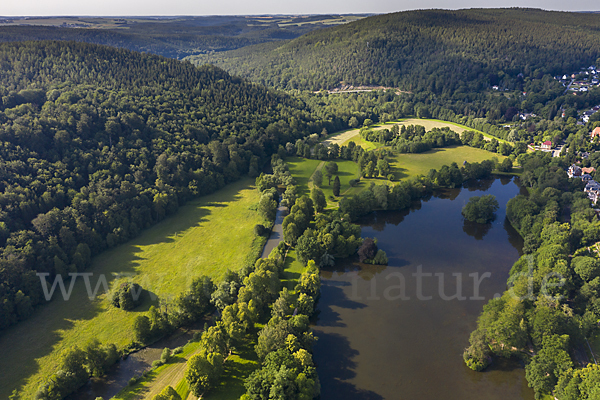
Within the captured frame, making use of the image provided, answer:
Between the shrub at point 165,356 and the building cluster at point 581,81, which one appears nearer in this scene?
the shrub at point 165,356

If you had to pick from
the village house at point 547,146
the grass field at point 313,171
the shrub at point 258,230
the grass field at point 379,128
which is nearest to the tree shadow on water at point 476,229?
the grass field at point 313,171

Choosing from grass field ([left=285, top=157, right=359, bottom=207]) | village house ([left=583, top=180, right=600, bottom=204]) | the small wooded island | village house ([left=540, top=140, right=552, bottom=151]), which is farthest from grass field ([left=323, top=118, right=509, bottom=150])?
village house ([left=583, top=180, right=600, bottom=204])

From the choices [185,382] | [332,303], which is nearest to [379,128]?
[332,303]

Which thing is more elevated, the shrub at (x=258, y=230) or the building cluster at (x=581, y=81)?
the building cluster at (x=581, y=81)

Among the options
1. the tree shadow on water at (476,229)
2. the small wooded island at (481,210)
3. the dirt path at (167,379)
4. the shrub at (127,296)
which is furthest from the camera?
the small wooded island at (481,210)

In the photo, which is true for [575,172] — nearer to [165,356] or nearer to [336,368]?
[336,368]

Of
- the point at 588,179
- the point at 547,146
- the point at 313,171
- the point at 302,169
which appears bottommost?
the point at 313,171

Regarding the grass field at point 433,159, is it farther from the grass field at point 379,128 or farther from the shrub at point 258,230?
the shrub at point 258,230
